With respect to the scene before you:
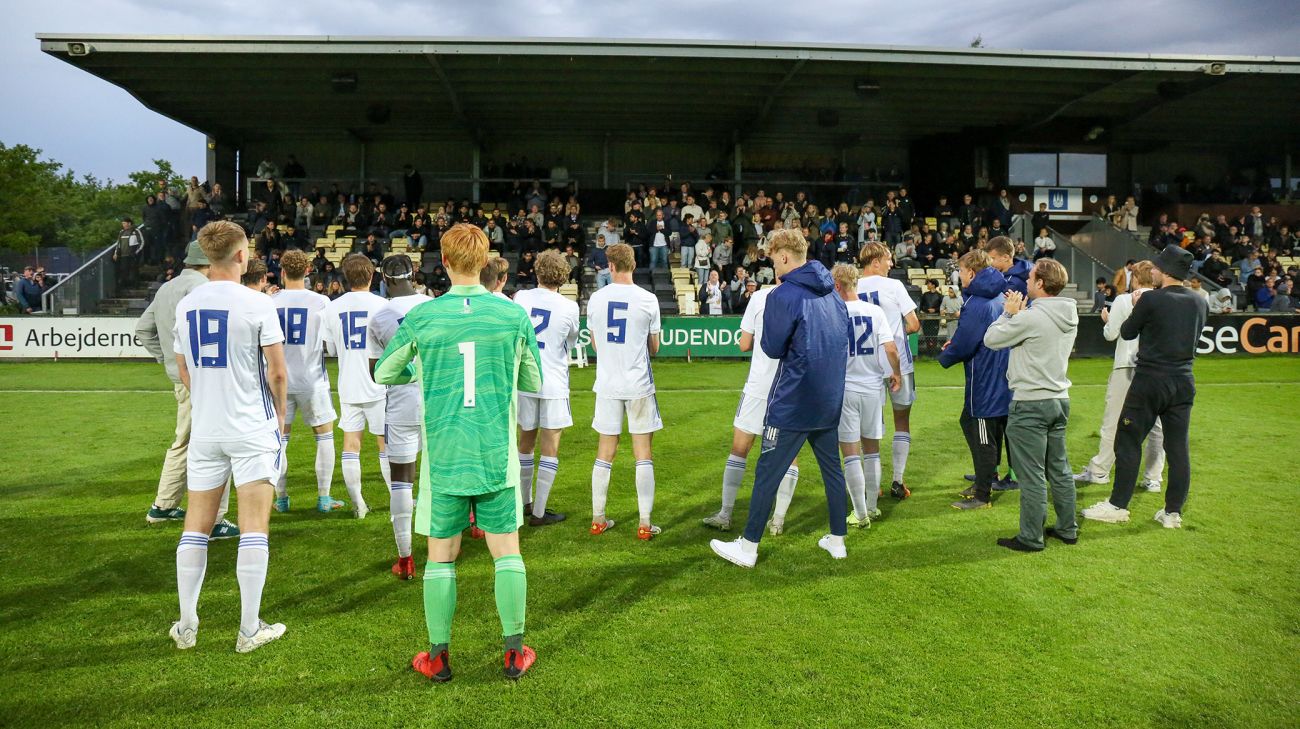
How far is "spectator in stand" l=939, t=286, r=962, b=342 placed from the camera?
18.9 meters

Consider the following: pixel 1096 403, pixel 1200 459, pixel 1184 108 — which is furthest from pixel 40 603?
pixel 1184 108

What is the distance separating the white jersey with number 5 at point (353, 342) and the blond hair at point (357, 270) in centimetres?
11

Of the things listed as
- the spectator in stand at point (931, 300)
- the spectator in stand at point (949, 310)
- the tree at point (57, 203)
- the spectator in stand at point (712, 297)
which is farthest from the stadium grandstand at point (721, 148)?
the tree at point (57, 203)

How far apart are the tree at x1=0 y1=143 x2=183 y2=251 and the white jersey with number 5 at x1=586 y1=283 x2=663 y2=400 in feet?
94.1

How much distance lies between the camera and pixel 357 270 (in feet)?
19.9

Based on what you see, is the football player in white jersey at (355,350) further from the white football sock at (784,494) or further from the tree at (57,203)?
the tree at (57,203)

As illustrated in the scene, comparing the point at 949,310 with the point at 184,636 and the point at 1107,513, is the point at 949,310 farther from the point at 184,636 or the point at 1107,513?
the point at 184,636

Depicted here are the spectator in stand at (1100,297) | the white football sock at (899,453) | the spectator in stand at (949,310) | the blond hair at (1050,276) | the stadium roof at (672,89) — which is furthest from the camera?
the spectator in stand at (1100,297)

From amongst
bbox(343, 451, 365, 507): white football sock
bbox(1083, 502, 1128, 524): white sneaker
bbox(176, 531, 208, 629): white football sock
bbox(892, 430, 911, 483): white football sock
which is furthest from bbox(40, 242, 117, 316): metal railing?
bbox(1083, 502, 1128, 524): white sneaker

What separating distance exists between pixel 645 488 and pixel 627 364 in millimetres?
900

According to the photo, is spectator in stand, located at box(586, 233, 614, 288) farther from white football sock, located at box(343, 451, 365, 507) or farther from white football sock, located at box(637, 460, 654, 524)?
white football sock, located at box(637, 460, 654, 524)

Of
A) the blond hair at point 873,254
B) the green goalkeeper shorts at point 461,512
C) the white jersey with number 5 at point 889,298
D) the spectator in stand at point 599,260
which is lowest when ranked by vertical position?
the green goalkeeper shorts at point 461,512

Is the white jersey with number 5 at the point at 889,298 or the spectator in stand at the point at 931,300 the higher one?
the spectator in stand at the point at 931,300

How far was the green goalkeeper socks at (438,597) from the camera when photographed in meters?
3.80
